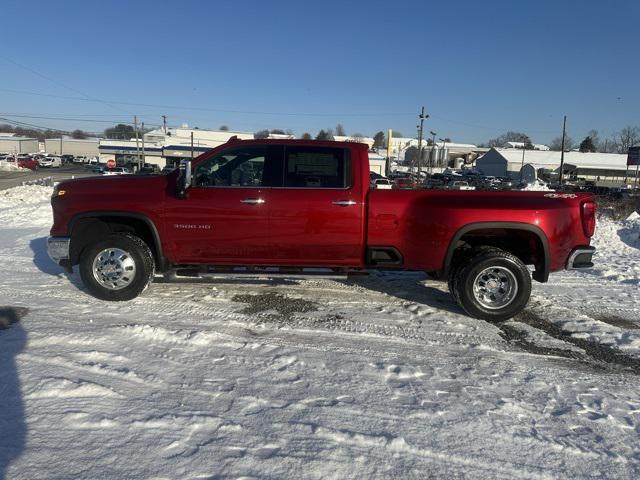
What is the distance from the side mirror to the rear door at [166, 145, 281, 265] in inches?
2.9

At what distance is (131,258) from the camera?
5.41 meters

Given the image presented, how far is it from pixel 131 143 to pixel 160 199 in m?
79.7

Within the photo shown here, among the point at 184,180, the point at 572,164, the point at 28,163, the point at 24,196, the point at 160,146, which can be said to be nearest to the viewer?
the point at 184,180

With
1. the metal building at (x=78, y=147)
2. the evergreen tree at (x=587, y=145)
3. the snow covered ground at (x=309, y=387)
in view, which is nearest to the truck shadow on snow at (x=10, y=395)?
the snow covered ground at (x=309, y=387)

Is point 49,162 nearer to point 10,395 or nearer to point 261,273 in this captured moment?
point 261,273

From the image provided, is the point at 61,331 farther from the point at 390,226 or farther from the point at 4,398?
the point at 390,226

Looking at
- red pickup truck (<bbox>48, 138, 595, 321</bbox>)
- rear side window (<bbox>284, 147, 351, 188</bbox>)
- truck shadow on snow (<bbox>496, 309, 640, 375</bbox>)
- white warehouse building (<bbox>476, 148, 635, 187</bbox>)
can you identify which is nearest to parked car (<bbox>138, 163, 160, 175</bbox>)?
red pickup truck (<bbox>48, 138, 595, 321</bbox>)

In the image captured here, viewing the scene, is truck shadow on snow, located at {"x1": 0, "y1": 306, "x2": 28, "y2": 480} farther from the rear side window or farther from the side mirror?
the rear side window

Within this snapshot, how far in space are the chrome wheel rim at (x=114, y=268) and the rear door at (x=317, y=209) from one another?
171cm

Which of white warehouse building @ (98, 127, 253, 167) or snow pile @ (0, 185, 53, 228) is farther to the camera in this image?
white warehouse building @ (98, 127, 253, 167)

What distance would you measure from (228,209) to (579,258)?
4075mm

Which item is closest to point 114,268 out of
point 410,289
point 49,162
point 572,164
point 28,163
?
point 410,289

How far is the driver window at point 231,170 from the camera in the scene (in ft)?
17.7

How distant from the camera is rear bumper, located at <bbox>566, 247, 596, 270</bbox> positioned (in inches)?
207
